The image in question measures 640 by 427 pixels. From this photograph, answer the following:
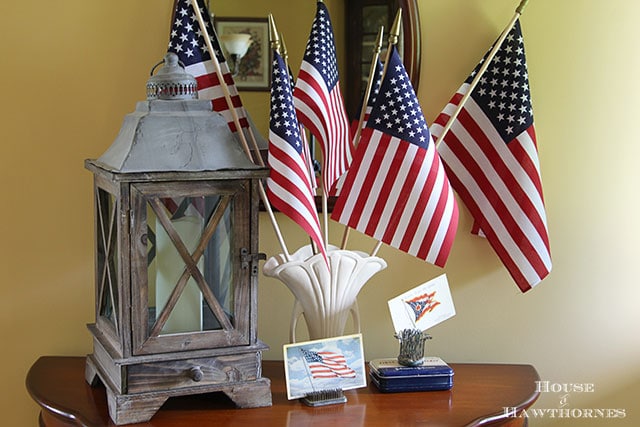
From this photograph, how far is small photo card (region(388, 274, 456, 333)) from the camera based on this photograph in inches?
81.5

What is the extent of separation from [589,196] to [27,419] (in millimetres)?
1609

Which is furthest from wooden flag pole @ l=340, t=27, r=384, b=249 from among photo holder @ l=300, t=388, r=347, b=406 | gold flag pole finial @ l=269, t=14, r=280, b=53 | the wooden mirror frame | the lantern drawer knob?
the lantern drawer knob

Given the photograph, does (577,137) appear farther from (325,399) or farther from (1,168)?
(1,168)

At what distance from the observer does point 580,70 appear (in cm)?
225

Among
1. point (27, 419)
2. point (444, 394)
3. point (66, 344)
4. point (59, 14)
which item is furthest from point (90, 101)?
point (444, 394)

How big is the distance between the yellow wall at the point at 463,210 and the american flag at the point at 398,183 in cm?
32

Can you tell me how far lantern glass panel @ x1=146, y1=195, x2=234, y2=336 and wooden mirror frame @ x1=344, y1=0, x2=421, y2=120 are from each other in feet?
1.84

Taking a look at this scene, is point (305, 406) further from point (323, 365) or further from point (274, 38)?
→ point (274, 38)

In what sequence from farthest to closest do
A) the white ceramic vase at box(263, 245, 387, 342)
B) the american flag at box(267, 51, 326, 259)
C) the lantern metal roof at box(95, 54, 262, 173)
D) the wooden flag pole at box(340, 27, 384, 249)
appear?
the wooden flag pole at box(340, 27, 384, 249)
the white ceramic vase at box(263, 245, 387, 342)
the american flag at box(267, 51, 326, 259)
the lantern metal roof at box(95, 54, 262, 173)

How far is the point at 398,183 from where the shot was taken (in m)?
1.94

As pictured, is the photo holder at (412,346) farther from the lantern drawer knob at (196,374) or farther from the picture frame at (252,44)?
the picture frame at (252,44)

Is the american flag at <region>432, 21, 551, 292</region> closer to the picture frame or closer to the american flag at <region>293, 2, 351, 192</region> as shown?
the american flag at <region>293, 2, 351, 192</region>

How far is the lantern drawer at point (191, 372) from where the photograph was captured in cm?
177

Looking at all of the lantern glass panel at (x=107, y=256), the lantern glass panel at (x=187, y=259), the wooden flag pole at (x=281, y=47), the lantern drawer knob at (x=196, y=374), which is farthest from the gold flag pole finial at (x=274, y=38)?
the lantern drawer knob at (x=196, y=374)
